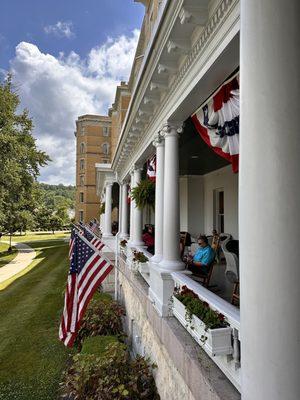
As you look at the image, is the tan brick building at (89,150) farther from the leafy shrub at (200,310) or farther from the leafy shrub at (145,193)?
the leafy shrub at (200,310)

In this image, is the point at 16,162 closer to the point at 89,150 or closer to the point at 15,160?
the point at 15,160

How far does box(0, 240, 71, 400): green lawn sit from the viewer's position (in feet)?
21.9

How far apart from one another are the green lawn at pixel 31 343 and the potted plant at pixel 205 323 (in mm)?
4420

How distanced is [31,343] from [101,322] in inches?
108

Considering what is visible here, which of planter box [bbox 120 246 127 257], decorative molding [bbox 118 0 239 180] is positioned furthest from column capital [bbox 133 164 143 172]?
decorative molding [bbox 118 0 239 180]

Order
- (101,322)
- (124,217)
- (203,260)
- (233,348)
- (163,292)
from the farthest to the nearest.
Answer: (124,217), (101,322), (203,260), (163,292), (233,348)

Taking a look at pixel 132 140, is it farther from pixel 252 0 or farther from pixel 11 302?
pixel 11 302

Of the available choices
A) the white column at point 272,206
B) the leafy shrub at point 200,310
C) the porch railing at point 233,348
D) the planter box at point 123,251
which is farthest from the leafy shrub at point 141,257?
the white column at point 272,206

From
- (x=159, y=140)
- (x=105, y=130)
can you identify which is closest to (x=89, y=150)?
(x=105, y=130)

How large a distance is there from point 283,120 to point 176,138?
3.78 m

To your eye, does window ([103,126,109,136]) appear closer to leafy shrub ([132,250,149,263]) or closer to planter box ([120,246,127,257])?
planter box ([120,246,127,257])

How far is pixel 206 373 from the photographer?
2.99 metres

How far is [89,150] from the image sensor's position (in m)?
52.4

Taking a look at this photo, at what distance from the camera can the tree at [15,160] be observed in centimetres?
2530
